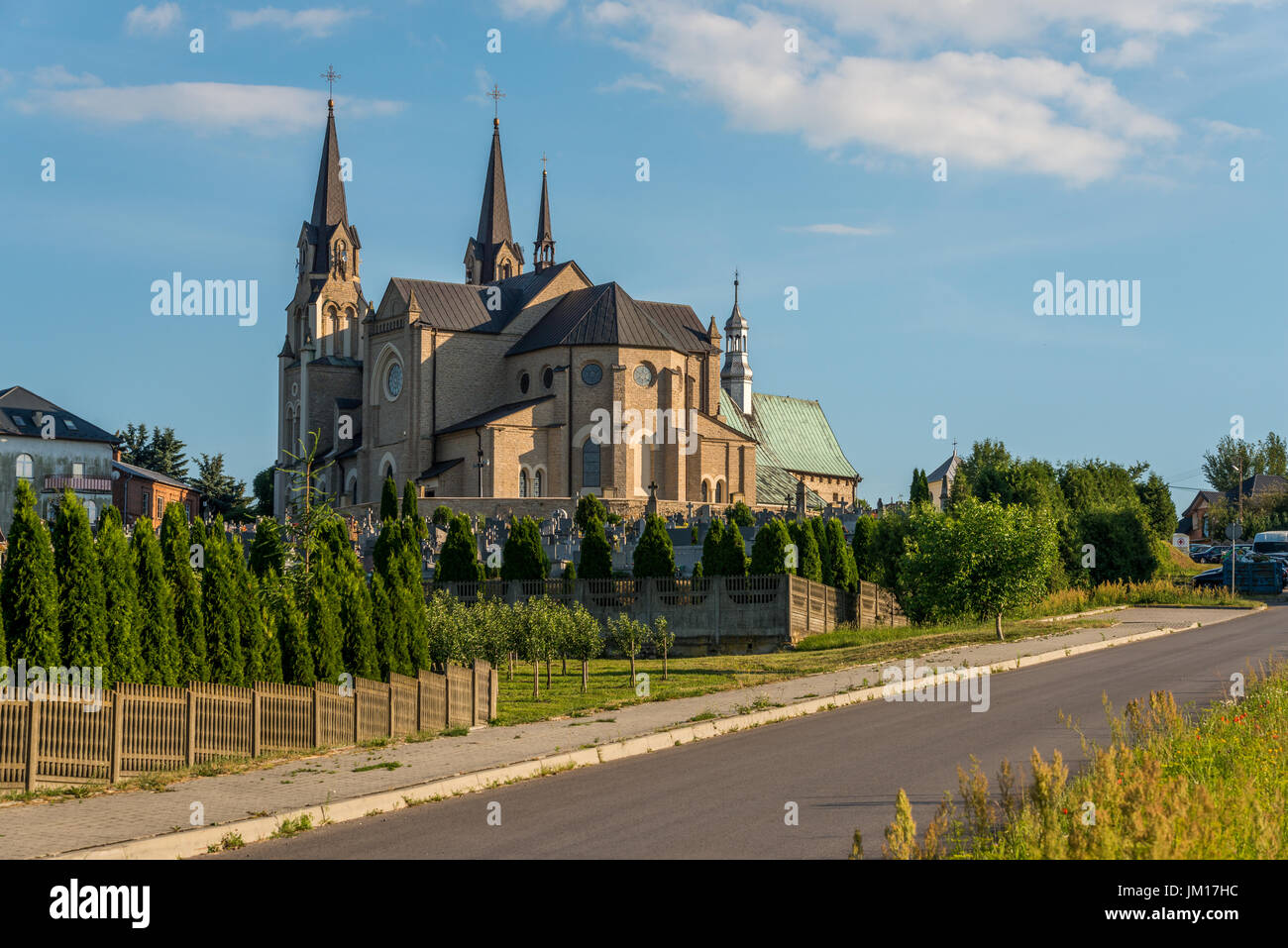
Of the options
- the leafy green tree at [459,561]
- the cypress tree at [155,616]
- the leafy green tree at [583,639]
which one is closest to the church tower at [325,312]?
the leafy green tree at [459,561]

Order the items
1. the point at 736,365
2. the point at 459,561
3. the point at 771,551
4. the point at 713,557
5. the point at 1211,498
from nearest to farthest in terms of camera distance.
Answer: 1. the point at 771,551
2. the point at 713,557
3. the point at 459,561
4. the point at 736,365
5. the point at 1211,498

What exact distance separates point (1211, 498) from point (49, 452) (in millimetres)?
102006

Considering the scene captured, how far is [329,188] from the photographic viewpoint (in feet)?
272

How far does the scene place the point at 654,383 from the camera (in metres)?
68.6

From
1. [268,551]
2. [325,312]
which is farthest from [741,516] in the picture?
Result: [325,312]

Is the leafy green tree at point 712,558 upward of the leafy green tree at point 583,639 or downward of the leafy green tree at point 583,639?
upward

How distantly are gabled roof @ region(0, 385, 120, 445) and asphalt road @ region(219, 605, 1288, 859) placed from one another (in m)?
62.4

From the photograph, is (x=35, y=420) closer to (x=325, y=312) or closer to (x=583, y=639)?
(x=325, y=312)

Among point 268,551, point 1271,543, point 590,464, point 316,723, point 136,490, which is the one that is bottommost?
point 316,723

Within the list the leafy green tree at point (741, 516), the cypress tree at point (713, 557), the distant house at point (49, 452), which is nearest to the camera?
the cypress tree at point (713, 557)

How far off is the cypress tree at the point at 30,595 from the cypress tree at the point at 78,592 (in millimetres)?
202

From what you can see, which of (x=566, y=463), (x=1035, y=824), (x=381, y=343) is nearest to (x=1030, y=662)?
(x=1035, y=824)

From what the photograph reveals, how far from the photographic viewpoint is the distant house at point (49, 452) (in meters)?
69.8

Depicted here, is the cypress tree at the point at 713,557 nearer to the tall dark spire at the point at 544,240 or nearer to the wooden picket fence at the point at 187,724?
the wooden picket fence at the point at 187,724
